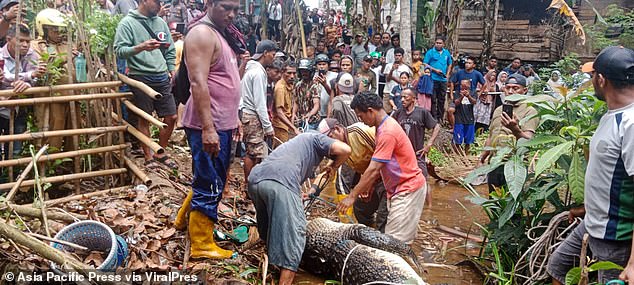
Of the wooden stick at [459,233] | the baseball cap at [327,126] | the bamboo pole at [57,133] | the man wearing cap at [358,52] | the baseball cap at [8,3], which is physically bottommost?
the wooden stick at [459,233]

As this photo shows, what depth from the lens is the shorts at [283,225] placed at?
3492mm

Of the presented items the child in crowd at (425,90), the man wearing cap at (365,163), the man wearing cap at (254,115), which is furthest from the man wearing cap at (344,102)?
the child in crowd at (425,90)

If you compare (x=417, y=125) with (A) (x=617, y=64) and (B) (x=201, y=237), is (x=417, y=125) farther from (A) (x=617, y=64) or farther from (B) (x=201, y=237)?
(A) (x=617, y=64)

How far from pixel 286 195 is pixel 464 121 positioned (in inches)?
262

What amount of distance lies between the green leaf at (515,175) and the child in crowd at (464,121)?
5.59 meters

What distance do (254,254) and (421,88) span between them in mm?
6757

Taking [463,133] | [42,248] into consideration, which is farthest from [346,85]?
[42,248]

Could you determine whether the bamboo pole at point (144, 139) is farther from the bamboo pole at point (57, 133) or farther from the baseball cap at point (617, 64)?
the baseball cap at point (617, 64)

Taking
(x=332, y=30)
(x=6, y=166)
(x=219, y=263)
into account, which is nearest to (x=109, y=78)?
(x=6, y=166)

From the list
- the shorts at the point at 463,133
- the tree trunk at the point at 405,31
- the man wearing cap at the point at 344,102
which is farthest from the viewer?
the tree trunk at the point at 405,31

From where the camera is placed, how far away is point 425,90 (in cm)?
991

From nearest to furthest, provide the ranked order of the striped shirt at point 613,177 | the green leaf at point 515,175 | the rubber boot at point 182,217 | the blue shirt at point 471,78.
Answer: the striped shirt at point 613,177 → the green leaf at point 515,175 → the rubber boot at point 182,217 → the blue shirt at point 471,78

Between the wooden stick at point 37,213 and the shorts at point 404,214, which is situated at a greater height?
the wooden stick at point 37,213

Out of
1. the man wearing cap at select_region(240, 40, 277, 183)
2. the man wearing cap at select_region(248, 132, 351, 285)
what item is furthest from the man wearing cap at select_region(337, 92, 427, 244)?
the man wearing cap at select_region(240, 40, 277, 183)
